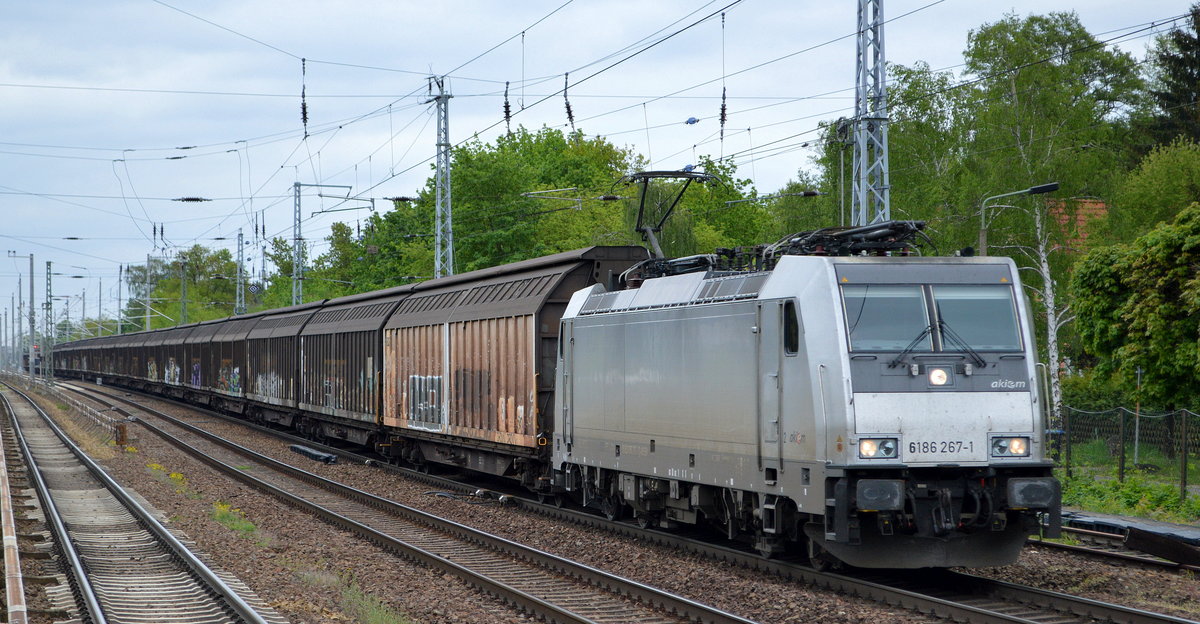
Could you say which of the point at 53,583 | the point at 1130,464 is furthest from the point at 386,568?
the point at 1130,464

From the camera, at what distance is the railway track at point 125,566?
10727 mm

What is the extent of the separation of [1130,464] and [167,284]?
119469 millimetres

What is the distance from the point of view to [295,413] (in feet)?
113

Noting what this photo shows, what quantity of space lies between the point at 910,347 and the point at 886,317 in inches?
14.0

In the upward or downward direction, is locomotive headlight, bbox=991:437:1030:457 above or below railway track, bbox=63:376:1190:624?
above

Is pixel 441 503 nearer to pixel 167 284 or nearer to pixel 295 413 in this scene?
pixel 295 413

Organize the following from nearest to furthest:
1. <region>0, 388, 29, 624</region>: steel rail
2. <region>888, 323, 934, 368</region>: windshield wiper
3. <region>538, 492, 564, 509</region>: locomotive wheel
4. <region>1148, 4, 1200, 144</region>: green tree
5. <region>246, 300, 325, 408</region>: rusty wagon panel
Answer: <region>0, 388, 29, 624</region>: steel rail, <region>888, 323, 934, 368</region>: windshield wiper, <region>538, 492, 564, 509</region>: locomotive wheel, <region>246, 300, 325, 408</region>: rusty wagon panel, <region>1148, 4, 1200, 144</region>: green tree

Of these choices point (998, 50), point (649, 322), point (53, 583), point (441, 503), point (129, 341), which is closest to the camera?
point (53, 583)

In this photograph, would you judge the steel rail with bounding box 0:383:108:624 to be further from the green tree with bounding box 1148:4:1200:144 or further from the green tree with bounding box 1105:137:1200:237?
the green tree with bounding box 1148:4:1200:144

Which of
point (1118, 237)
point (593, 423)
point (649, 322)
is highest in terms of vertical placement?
point (1118, 237)

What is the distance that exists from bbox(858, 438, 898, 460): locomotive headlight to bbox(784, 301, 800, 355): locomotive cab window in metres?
1.09

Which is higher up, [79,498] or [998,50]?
[998,50]

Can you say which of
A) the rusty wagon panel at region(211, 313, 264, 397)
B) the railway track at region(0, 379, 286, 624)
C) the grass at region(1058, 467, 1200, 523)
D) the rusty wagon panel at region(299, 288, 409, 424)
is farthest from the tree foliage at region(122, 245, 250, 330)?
the grass at region(1058, 467, 1200, 523)

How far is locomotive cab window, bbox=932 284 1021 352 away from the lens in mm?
11062
